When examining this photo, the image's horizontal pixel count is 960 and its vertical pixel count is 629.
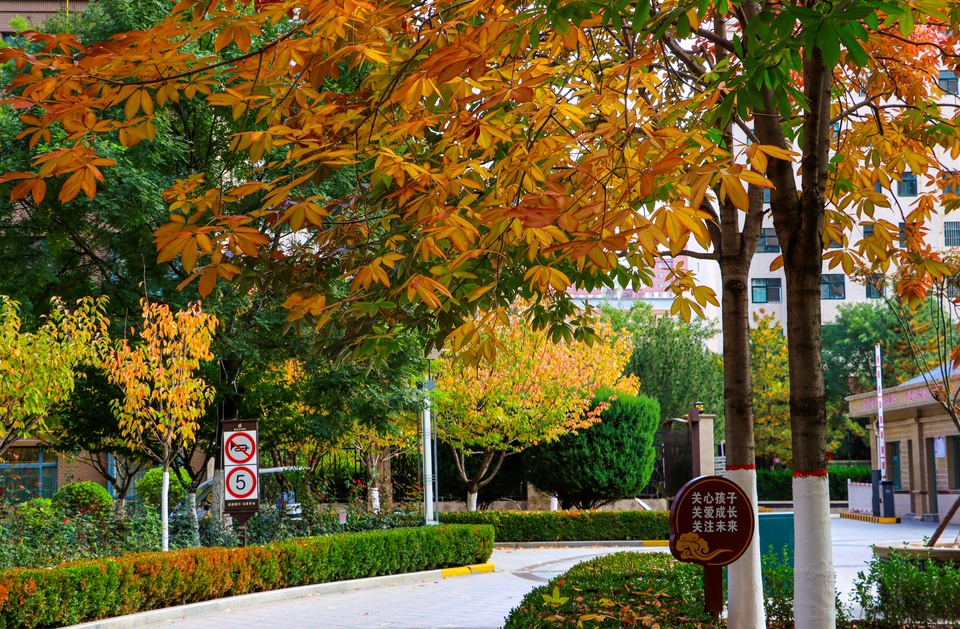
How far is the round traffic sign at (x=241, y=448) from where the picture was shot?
47.6 ft

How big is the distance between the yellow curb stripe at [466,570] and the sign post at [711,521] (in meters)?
13.3

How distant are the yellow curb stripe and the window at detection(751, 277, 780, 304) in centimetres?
4811

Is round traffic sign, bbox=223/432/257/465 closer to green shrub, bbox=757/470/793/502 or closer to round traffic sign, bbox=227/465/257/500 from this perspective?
round traffic sign, bbox=227/465/257/500

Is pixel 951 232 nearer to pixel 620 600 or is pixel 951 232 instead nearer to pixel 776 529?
pixel 776 529

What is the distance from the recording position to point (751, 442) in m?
7.60

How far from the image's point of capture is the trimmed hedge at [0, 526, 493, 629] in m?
10.9

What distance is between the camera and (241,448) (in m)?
14.6

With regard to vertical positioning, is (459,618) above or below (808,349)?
below

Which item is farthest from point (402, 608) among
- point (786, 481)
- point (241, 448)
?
point (786, 481)

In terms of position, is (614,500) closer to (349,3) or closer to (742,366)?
(742,366)

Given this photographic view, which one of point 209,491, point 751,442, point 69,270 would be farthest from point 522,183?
point 209,491

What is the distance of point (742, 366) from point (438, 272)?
304 centimetres

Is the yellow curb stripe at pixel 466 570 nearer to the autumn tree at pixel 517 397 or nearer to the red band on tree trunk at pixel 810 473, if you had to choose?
the autumn tree at pixel 517 397

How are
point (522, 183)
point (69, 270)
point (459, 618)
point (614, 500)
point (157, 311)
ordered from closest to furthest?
point (522, 183), point (459, 618), point (157, 311), point (69, 270), point (614, 500)
